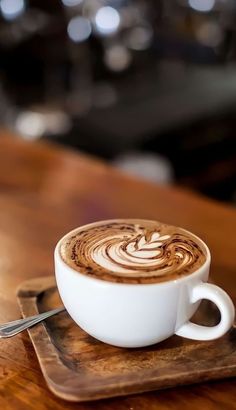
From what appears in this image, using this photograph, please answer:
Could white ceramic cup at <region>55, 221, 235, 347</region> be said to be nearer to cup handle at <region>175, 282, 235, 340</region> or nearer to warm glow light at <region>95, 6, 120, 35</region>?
cup handle at <region>175, 282, 235, 340</region>

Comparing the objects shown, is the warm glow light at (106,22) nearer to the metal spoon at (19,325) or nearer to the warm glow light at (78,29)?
the warm glow light at (78,29)

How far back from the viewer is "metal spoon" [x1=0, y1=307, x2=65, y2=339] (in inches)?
25.2

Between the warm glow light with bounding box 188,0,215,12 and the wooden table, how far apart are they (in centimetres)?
216

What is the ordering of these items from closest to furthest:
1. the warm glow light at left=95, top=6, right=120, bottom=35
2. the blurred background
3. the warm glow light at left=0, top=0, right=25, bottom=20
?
the blurred background, the warm glow light at left=0, top=0, right=25, bottom=20, the warm glow light at left=95, top=6, right=120, bottom=35

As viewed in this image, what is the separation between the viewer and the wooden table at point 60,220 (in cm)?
58

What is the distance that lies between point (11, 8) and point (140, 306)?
2.77 m

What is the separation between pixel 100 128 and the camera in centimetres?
224

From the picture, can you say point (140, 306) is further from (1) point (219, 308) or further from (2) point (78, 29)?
(2) point (78, 29)

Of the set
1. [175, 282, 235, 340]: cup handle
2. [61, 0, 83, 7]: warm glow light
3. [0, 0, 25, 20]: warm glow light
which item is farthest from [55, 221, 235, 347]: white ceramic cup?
[61, 0, 83, 7]: warm glow light

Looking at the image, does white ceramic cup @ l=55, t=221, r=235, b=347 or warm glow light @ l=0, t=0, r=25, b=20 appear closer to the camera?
white ceramic cup @ l=55, t=221, r=235, b=347

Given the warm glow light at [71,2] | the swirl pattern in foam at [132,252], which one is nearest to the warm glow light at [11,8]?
the warm glow light at [71,2]

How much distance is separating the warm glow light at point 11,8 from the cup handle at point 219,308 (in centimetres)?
274

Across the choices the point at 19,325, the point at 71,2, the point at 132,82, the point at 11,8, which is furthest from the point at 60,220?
the point at 71,2

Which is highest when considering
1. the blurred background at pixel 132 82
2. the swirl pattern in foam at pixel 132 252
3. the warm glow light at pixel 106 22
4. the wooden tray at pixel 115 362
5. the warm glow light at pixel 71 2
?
the swirl pattern in foam at pixel 132 252
